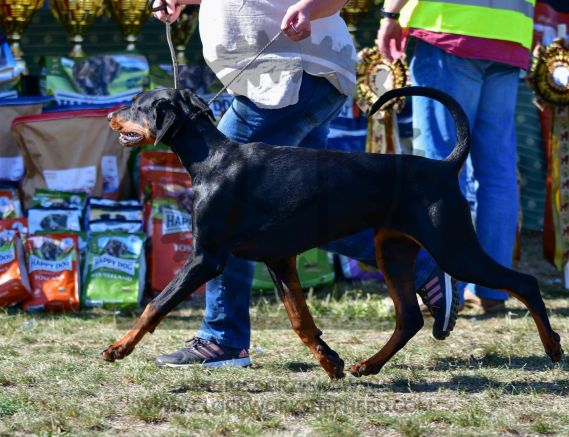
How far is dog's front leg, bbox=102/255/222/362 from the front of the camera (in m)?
3.66

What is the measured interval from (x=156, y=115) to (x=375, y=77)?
2.31 meters

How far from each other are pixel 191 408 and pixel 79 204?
2637 mm

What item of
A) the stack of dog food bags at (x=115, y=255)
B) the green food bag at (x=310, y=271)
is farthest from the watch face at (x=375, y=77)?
the stack of dog food bags at (x=115, y=255)

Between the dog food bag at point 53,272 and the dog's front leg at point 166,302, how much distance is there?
5.88 ft

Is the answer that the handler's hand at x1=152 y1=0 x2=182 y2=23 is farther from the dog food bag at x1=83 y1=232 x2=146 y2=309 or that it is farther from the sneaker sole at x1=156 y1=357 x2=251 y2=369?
the dog food bag at x1=83 y1=232 x2=146 y2=309

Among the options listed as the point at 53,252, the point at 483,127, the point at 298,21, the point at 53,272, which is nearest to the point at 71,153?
the point at 53,252

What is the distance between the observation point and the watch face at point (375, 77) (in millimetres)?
5758

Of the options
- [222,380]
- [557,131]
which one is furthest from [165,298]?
[557,131]

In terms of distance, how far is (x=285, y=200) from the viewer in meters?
3.74

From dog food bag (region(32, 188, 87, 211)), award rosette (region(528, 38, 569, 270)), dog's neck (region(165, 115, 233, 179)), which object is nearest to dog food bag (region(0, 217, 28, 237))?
dog food bag (region(32, 188, 87, 211))

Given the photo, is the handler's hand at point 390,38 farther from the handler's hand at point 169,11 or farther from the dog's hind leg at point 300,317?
the dog's hind leg at point 300,317

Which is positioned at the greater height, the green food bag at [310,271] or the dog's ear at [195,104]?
the dog's ear at [195,104]

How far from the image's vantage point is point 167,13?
421 centimetres

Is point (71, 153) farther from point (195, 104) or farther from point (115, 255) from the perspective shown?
point (195, 104)
